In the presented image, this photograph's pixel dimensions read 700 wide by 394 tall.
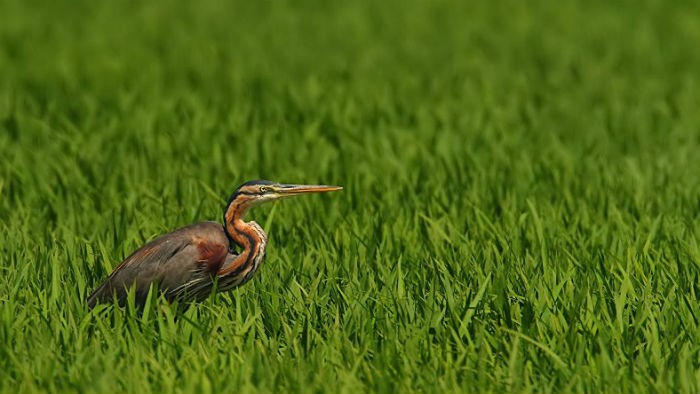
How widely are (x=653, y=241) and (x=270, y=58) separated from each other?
21.4 feet

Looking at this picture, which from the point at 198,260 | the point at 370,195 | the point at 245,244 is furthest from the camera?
the point at 370,195

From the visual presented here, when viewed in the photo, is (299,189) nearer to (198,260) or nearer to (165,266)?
(198,260)

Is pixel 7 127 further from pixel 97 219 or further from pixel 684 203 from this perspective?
pixel 684 203

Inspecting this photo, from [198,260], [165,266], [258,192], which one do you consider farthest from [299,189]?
[165,266]

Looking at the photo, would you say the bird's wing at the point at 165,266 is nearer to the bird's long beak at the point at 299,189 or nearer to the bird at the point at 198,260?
the bird at the point at 198,260

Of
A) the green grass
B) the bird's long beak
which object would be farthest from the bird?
the green grass

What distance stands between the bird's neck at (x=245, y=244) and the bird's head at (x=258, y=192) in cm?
5

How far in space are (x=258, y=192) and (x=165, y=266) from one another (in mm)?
455

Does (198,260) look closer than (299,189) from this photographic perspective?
Yes

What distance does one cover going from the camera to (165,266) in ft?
16.7

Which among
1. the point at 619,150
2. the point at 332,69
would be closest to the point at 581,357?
the point at 619,150

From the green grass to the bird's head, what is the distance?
13.6 inches

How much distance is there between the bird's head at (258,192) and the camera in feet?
17.1

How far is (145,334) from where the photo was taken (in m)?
4.92
